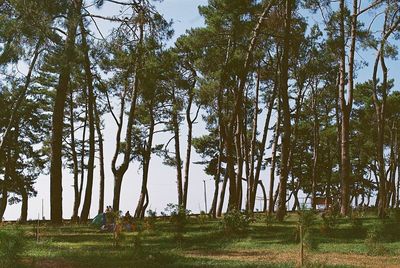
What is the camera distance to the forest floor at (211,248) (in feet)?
34.2

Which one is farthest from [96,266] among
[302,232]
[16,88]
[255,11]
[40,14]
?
[16,88]

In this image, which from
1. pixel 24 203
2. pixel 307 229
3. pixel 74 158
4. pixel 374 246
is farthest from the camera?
pixel 24 203

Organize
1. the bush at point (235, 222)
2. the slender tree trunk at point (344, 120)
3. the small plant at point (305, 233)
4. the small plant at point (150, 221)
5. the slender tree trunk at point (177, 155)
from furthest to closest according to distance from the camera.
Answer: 1. the slender tree trunk at point (177, 155)
2. the slender tree trunk at point (344, 120)
3. the small plant at point (150, 221)
4. the bush at point (235, 222)
5. the small plant at point (305, 233)

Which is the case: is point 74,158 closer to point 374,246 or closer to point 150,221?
point 150,221

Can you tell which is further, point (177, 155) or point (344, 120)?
point (177, 155)

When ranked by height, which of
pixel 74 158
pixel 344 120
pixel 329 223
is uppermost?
pixel 344 120

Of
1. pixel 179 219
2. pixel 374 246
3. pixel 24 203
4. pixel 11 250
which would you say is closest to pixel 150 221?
pixel 179 219

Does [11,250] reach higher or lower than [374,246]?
higher

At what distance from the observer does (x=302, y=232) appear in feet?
35.2

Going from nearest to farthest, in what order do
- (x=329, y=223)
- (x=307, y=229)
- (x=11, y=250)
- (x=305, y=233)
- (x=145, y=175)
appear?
1. (x=11, y=250)
2. (x=305, y=233)
3. (x=307, y=229)
4. (x=329, y=223)
5. (x=145, y=175)

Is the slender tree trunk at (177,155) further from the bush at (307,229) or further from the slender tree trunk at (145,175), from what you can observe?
the bush at (307,229)

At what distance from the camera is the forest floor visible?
10.4 m

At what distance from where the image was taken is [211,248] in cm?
1434

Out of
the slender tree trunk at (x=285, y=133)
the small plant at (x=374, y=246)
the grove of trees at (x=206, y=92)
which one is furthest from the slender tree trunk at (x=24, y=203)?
the small plant at (x=374, y=246)
